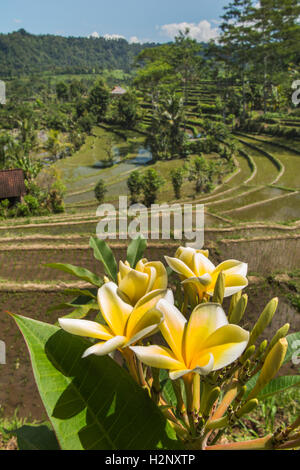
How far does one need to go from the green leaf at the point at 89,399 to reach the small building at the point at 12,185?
12975 mm

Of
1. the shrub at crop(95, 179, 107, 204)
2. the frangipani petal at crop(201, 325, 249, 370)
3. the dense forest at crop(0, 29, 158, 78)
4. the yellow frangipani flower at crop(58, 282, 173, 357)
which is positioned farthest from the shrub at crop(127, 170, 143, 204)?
the dense forest at crop(0, 29, 158, 78)

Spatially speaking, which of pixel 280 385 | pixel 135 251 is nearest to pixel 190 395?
pixel 280 385

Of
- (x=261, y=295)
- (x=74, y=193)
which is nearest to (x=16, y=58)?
(x=74, y=193)

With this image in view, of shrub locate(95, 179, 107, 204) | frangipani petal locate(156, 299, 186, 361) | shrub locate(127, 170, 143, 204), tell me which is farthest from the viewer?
shrub locate(95, 179, 107, 204)

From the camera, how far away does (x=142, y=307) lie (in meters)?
0.65

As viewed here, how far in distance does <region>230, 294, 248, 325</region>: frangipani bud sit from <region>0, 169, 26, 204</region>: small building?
42.8 feet

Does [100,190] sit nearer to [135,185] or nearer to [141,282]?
[135,185]

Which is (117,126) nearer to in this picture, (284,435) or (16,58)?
(284,435)

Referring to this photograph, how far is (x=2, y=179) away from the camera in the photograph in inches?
491

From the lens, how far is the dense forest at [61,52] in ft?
422

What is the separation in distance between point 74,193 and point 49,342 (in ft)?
57.0

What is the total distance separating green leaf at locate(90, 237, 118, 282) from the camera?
1.45 meters

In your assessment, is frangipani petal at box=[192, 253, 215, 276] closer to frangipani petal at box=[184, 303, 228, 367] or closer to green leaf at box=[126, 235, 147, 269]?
frangipani petal at box=[184, 303, 228, 367]

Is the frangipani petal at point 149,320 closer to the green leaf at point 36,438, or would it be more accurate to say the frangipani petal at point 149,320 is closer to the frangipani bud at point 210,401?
the frangipani bud at point 210,401
